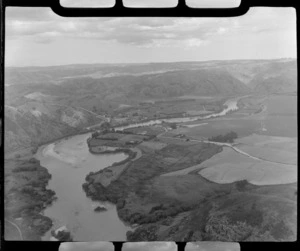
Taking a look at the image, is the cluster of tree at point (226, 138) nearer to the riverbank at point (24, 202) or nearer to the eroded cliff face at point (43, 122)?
the eroded cliff face at point (43, 122)

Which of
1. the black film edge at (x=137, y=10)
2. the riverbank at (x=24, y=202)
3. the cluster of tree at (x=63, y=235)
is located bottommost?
the cluster of tree at (x=63, y=235)

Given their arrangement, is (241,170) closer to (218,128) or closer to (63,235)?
(218,128)

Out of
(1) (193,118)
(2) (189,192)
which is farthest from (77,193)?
(1) (193,118)

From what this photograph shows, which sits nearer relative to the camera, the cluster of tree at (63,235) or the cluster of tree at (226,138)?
the cluster of tree at (63,235)

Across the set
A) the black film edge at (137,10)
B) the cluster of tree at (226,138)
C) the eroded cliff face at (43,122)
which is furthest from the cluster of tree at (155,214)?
the black film edge at (137,10)

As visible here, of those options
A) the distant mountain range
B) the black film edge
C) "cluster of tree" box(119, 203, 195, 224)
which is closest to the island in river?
"cluster of tree" box(119, 203, 195, 224)

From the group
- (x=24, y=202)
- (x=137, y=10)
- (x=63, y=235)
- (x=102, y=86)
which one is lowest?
(x=63, y=235)
